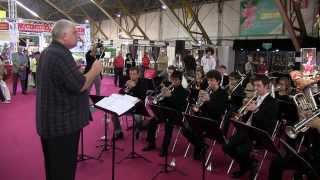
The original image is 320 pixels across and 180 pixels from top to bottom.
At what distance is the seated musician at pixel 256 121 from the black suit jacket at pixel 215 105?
2.13 feet

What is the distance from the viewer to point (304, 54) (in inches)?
470

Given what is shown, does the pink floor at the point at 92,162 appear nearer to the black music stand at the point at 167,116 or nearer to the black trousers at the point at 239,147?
the black music stand at the point at 167,116

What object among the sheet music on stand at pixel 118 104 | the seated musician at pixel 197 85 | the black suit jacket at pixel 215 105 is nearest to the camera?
the sheet music on stand at pixel 118 104

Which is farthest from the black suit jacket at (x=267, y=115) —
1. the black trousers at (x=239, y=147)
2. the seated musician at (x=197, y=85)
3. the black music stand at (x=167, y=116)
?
the seated musician at (x=197, y=85)

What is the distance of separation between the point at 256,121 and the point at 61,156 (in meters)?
2.76

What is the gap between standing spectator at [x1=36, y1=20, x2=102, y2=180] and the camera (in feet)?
9.12

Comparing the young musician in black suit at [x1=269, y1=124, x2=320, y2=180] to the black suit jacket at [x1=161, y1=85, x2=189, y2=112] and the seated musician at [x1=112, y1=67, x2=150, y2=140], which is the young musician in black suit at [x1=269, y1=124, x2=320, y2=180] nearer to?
the black suit jacket at [x1=161, y1=85, x2=189, y2=112]

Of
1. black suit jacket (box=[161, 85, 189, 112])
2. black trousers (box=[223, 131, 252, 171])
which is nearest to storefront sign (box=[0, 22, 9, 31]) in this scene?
black suit jacket (box=[161, 85, 189, 112])

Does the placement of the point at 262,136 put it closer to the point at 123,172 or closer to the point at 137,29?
the point at 123,172

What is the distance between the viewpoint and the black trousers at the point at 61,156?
2945 millimetres

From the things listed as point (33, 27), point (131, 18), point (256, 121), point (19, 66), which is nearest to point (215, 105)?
point (256, 121)

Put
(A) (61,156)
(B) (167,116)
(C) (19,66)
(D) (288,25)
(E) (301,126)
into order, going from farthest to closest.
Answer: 1. (D) (288,25)
2. (C) (19,66)
3. (B) (167,116)
4. (E) (301,126)
5. (A) (61,156)

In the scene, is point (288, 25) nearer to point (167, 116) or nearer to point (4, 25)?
point (167, 116)

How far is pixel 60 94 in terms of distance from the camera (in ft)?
9.30
